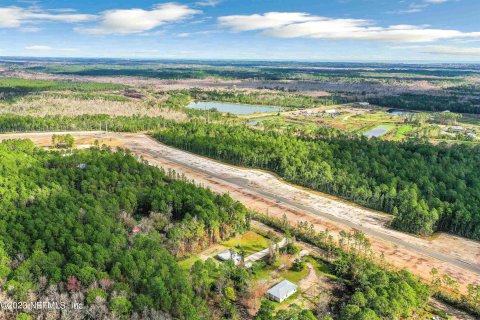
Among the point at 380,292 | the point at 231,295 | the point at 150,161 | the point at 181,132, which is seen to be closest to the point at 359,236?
the point at 380,292

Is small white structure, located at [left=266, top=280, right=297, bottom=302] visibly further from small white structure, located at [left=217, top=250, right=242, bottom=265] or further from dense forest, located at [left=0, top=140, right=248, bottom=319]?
dense forest, located at [left=0, top=140, right=248, bottom=319]

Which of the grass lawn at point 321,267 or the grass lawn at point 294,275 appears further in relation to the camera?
the grass lawn at point 321,267

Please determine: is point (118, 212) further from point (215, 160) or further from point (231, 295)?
point (215, 160)

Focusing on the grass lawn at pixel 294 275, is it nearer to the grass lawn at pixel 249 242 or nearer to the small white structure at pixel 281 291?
the small white structure at pixel 281 291

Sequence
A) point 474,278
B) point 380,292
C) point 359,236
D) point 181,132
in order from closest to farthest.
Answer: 1. point 380,292
2. point 474,278
3. point 359,236
4. point 181,132

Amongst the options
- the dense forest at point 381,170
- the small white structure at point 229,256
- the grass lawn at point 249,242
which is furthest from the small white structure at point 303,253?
the dense forest at point 381,170

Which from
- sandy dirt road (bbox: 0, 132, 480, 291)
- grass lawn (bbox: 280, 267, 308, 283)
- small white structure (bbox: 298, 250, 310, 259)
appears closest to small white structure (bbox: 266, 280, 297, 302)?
grass lawn (bbox: 280, 267, 308, 283)
